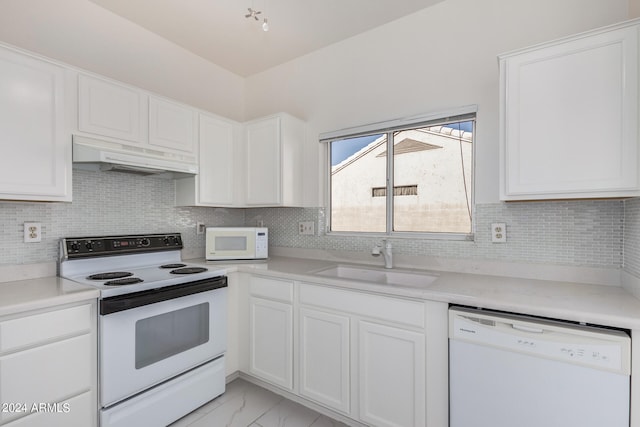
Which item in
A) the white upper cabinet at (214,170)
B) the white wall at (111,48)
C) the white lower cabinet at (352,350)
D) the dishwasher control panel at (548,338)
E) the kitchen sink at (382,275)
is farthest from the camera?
the white upper cabinet at (214,170)

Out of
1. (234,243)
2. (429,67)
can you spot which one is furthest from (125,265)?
(429,67)

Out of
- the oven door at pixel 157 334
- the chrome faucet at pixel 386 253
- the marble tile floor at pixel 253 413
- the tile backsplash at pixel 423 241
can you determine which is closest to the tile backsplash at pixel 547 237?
the tile backsplash at pixel 423 241

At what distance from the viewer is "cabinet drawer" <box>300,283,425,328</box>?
1549mm

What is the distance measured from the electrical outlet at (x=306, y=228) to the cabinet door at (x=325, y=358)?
2.88 ft

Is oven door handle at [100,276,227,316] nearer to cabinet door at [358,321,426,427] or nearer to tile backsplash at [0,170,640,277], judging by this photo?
tile backsplash at [0,170,640,277]

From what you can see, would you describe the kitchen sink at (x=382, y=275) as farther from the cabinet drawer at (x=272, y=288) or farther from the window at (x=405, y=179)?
the window at (x=405, y=179)

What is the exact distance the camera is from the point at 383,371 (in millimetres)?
1646

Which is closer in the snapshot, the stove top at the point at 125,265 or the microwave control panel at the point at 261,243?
the stove top at the point at 125,265

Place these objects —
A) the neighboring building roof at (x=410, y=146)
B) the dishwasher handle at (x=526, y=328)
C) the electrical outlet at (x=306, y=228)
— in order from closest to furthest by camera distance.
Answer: the dishwasher handle at (x=526, y=328) → the neighboring building roof at (x=410, y=146) → the electrical outlet at (x=306, y=228)

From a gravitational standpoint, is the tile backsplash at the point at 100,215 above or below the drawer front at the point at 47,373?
above

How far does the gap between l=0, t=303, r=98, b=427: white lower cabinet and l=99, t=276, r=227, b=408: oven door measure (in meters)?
0.07

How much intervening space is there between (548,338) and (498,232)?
789 millimetres

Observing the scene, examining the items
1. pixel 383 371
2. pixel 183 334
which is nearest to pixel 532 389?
pixel 383 371

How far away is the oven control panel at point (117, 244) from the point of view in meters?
1.89
